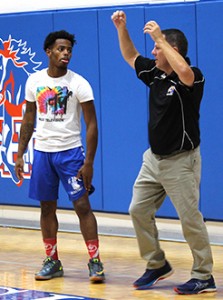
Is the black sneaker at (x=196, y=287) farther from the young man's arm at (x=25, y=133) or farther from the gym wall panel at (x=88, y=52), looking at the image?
the gym wall panel at (x=88, y=52)

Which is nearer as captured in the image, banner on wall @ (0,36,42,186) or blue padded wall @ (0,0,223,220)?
blue padded wall @ (0,0,223,220)

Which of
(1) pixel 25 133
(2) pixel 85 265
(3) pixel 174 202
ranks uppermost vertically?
(1) pixel 25 133

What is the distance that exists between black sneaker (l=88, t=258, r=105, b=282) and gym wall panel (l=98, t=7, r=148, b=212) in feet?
6.75

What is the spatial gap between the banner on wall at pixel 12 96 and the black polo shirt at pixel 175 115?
136 inches

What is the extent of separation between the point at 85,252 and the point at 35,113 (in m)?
1.63

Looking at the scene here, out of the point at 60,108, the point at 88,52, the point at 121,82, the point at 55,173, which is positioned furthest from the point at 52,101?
the point at 88,52

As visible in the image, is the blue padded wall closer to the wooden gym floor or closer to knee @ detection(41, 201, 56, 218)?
the wooden gym floor

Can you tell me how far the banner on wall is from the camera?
411 inches

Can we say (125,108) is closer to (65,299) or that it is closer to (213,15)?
(213,15)

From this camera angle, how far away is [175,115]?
23.0 ft

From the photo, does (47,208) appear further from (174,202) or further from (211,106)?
(211,106)

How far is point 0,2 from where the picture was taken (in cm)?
1073

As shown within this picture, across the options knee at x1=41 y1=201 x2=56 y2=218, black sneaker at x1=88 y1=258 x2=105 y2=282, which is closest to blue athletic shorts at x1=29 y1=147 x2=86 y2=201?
knee at x1=41 y1=201 x2=56 y2=218

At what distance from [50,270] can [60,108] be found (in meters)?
1.27
